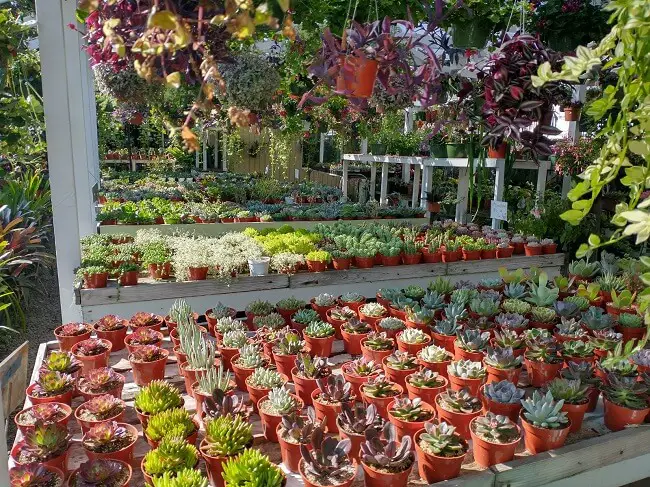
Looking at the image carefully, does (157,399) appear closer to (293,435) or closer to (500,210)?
(293,435)

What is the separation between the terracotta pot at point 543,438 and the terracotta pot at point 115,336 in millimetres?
1702

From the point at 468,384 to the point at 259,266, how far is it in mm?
1756

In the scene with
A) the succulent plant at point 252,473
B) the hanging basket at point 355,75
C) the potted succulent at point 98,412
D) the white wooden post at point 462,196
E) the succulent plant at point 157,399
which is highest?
the hanging basket at point 355,75

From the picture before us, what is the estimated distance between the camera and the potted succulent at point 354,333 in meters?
2.24

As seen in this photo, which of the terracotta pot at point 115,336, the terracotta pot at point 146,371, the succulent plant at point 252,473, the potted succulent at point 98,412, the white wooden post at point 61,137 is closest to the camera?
the succulent plant at point 252,473

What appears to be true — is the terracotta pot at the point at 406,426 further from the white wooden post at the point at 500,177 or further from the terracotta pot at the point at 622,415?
the white wooden post at the point at 500,177

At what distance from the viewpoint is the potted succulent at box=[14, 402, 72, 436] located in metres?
1.49

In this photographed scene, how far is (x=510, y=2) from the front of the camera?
283cm

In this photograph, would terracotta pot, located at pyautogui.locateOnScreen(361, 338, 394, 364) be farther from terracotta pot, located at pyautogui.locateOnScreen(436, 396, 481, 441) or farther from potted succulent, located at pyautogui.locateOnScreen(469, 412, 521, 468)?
potted succulent, located at pyautogui.locateOnScreen(469, 412, 521, 468)

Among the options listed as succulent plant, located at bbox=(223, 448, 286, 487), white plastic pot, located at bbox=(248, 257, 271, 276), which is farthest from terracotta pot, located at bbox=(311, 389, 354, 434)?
white plastic pot, located at bbox=(248, 257, 271, 276)

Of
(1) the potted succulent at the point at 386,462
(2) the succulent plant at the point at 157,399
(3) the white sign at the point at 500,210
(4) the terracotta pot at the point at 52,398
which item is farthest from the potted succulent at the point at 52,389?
(3) the white sign at the point at 500,210

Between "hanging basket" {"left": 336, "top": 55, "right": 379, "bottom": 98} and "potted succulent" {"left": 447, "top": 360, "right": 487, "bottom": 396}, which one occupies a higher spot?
"hanging basket" {"left": 336, "top": 55, "right": 379, "bottom": 98}

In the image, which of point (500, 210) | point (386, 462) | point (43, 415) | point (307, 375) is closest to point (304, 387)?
point (307, 375)

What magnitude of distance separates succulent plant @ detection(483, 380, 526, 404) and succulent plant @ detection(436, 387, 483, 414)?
67mm
